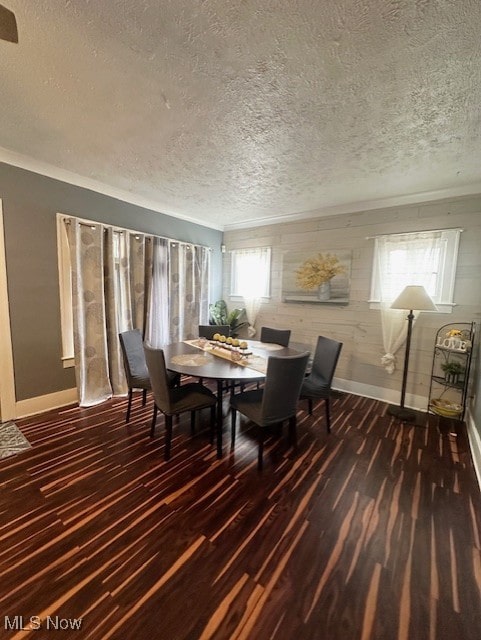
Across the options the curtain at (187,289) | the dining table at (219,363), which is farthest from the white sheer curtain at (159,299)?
the dining table at (219,363)

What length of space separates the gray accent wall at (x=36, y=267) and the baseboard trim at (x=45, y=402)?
0.18ft

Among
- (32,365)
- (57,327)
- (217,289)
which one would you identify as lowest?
(32,365)

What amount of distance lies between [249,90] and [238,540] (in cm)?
263

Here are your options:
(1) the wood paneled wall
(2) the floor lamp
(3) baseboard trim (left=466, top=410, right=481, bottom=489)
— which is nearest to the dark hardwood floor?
(3) baseboard trim (left=466, top=410, right=481, bottom=489)

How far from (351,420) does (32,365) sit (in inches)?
138

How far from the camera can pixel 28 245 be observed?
8.67ft

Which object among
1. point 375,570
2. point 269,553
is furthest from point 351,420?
point 269,553

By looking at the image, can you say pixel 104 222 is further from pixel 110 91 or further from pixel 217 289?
pixel 217 289

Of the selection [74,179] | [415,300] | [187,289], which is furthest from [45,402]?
[415,300]

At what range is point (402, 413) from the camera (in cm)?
299

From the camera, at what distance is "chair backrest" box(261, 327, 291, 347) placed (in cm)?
353

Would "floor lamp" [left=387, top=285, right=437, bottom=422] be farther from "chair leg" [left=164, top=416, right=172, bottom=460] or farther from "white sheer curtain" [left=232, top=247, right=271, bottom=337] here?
"chair leg" [left=164, top=416, right=172, bottom=460]

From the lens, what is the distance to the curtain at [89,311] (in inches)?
114

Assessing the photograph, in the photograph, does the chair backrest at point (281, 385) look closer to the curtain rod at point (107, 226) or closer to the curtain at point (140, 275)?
the curtain at point (140, 275)
